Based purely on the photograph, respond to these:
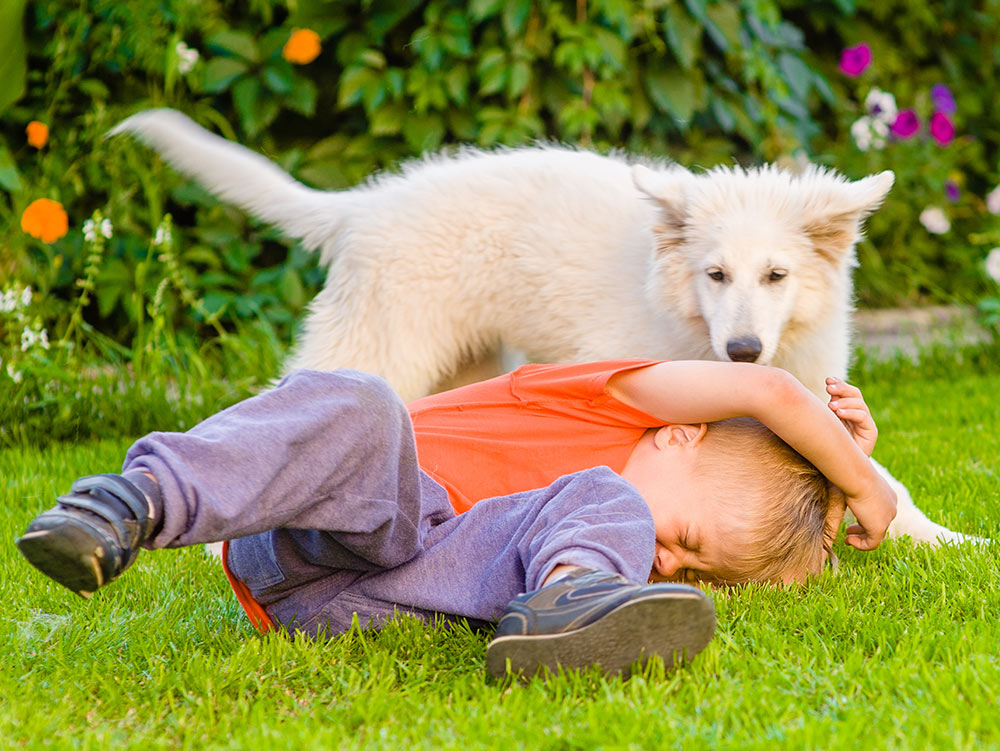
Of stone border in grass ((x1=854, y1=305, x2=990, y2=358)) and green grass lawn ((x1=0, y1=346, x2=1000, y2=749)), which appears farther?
stone border in grass ((x1=854, y1=305, x2=990, y2=358))

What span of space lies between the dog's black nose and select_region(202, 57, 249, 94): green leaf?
3.06m

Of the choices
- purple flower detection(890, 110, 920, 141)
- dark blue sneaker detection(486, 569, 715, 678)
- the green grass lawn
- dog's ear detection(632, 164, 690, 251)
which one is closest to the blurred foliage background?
purple flower detection(890, 110, 920, 141)

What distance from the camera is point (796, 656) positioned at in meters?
1.93

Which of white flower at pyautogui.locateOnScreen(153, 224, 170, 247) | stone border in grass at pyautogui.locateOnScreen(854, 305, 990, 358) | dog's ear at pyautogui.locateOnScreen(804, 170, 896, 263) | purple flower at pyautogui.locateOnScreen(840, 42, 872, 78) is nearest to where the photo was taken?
dog's ear at pyautogui.locateOnScreen(804, 170, 896, 263)

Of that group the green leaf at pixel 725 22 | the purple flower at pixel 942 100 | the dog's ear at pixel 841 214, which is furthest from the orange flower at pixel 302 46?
the purple flower at pixel 942 100

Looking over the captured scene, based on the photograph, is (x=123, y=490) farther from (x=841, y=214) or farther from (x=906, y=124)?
(x=906, y=124)

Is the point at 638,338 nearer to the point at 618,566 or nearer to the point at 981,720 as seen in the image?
the point at 618,566

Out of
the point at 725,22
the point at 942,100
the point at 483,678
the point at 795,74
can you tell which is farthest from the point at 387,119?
the point at 483,678

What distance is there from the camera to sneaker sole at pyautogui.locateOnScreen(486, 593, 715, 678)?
168 centimetres

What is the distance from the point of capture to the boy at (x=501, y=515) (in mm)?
1692

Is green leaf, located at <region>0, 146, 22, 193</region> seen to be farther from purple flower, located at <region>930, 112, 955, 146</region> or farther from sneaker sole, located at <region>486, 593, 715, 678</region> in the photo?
purple flower, located at <region>930, 112, 955, 146</region>

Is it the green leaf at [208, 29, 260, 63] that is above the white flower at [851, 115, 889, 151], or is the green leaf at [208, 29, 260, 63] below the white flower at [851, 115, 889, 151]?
above

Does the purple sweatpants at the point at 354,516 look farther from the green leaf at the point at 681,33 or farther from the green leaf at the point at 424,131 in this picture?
the green leaf at the point at 681,33

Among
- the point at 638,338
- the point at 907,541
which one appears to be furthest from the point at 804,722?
the point at 638,338
